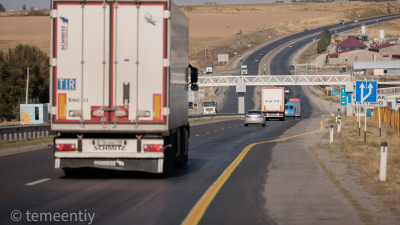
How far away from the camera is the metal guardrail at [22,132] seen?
24.9 m

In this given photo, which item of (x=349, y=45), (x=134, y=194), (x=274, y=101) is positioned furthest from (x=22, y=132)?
(x=349, y=45)

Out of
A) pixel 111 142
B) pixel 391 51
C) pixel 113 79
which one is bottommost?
pixel 111 142

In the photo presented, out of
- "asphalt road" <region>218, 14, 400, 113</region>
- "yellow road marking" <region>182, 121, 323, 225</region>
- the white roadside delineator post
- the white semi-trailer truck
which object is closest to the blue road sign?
"yellow road marking" <region>182, 121, 323, 225</region>

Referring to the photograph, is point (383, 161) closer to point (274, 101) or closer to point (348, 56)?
point (274, 101)

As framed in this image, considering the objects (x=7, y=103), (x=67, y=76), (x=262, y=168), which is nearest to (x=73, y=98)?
(x=67, y=76)

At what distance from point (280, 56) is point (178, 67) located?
13354 cm

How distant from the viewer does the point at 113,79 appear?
10977 mm

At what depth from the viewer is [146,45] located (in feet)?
36.1

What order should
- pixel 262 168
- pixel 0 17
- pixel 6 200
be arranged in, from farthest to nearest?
pixel 0 17, pixel 262 168, pixel 6 200

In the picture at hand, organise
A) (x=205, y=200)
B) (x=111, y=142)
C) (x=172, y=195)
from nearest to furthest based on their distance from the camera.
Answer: (x=205, y=200)
(x=172, y=195)
(x=111, y=142)

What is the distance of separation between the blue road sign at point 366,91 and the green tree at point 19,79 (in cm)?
4349

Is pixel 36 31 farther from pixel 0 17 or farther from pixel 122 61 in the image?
pixel 122 61

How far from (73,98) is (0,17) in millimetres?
196418

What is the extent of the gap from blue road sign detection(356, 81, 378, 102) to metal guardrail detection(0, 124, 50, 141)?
1669 centimetres
